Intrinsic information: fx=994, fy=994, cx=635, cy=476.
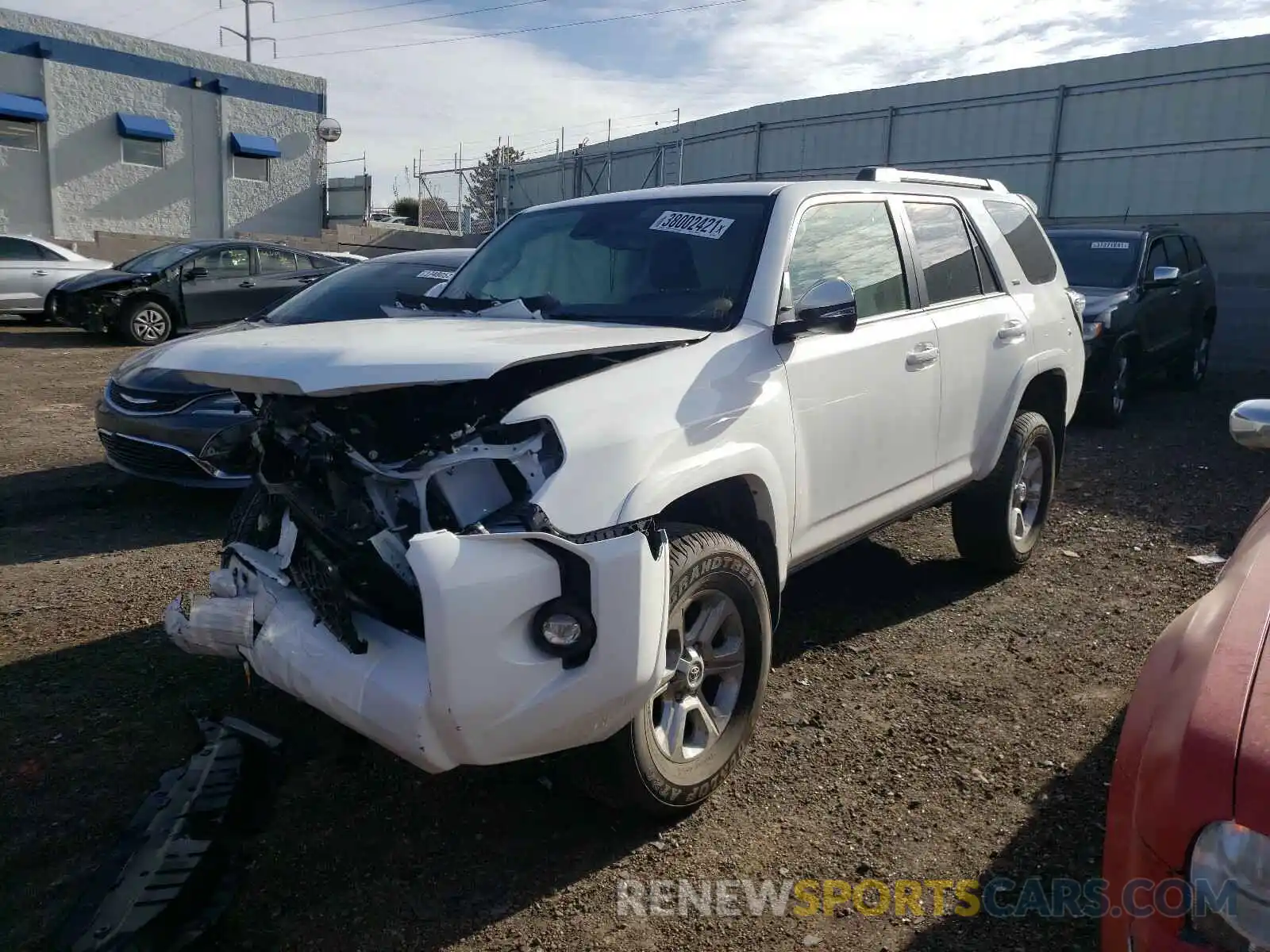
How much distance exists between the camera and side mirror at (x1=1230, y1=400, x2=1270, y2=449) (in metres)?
2.72

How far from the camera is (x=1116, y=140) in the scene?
13.9 m

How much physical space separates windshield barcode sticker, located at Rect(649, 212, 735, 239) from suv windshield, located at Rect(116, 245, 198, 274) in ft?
38.5

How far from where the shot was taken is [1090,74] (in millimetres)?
14000

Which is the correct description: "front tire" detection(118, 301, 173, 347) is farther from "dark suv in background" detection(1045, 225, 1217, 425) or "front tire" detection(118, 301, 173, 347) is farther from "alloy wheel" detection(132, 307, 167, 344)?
"dark suv in background" detection(1045, 225, 1217, 425)

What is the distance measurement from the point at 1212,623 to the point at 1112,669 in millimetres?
2309

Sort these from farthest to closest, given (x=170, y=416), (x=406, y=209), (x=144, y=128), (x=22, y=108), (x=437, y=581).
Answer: (x=406, y=209) < (x=144, y=128) < (x=22, y=108) < (x=170, y=416) < (x=437, y=581)

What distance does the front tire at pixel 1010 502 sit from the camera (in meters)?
→ 4.85

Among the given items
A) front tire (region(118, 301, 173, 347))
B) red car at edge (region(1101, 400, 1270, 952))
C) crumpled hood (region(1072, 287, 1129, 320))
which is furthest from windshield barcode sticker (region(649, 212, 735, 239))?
front tire (region(118, 301, 173, 347))

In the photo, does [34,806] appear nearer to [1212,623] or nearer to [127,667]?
[127,667]

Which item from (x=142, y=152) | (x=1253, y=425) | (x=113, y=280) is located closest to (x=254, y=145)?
(x=142, y=152)

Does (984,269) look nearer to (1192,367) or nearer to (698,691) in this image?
(698,691)

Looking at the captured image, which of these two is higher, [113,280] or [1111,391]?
[113,280]

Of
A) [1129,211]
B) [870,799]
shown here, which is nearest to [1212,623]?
[870,799]

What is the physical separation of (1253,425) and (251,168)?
28895 millimetres
